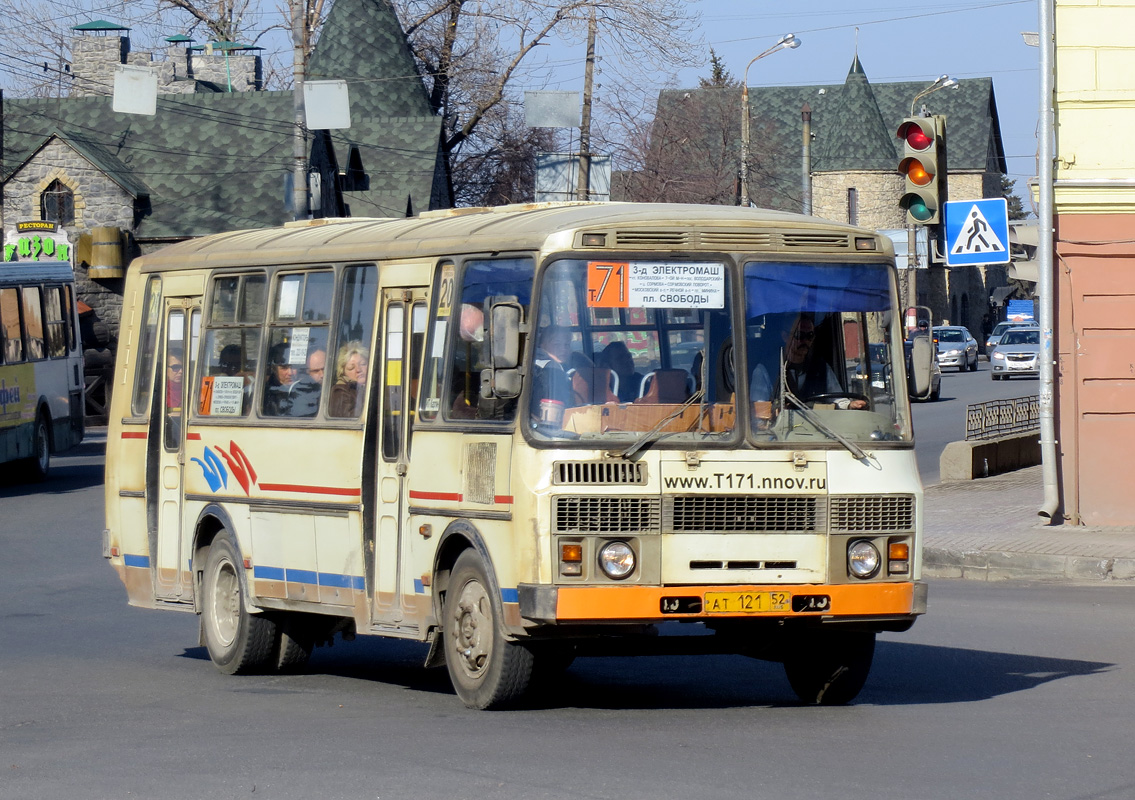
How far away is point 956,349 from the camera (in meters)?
63.5

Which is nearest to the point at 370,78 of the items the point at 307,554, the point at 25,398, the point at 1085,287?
the point at 25,398

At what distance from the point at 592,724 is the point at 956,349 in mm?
56957

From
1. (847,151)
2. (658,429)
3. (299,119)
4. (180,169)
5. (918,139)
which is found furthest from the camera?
(847,151)

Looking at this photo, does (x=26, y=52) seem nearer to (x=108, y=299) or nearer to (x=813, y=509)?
(x=108, y=299)

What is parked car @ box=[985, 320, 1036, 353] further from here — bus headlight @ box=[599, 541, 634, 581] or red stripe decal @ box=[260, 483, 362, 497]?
bus headlight @ box=[599, 541, 634, 581]

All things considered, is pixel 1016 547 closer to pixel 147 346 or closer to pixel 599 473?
pixel 147 346

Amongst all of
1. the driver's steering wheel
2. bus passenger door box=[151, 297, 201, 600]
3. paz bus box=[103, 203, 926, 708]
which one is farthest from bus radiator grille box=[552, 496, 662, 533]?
bus passenger door box=[151, 297, 201, 600]

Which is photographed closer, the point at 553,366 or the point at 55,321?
the point at 553,366

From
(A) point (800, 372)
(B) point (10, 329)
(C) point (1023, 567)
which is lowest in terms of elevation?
(C) point (1023, 567)

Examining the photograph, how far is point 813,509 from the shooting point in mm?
8266

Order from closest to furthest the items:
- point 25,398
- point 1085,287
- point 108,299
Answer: point 1085,287 < point 25,398 < point 108,299

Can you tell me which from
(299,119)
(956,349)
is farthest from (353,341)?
(956,349)

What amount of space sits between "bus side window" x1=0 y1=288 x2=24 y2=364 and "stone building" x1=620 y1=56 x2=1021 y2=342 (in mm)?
39401

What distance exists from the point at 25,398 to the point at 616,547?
758 inches
